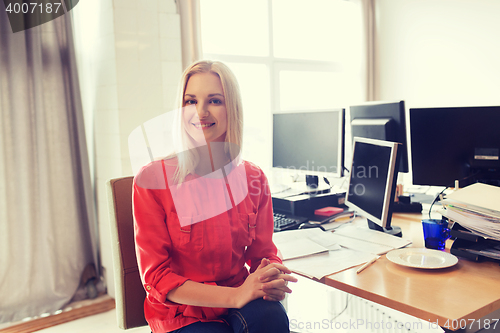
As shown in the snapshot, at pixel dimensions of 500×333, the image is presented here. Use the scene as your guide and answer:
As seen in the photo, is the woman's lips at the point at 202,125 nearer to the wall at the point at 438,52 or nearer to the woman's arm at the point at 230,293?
the woman's arm at the point at 230,293

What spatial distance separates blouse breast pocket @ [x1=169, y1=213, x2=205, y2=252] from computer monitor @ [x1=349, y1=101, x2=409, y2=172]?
1.05m

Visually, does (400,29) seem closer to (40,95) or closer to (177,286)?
(40,95)

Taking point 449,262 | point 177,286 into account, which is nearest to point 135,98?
point 177,286

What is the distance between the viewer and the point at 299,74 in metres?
3.70

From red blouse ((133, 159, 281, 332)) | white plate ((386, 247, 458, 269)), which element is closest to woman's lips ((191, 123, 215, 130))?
red blouse ((133, 159, 281, 332))

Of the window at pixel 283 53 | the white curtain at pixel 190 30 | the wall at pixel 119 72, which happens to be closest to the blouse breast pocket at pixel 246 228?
the wall at pixel 119 72

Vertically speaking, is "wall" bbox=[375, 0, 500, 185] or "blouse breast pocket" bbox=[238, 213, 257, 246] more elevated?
"wall" bbox=[375, 0, 500, 185]

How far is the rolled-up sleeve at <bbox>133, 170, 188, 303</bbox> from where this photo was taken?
1.10 meters

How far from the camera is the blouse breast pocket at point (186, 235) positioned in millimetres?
1180

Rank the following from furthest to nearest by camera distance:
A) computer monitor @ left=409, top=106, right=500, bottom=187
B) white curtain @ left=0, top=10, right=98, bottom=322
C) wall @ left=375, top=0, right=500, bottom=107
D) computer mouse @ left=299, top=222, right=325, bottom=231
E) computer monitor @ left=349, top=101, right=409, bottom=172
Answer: wall @ left=375, top=0, right=500, bottom=107
white curtain @ left=0, top=10, right=98, bottom=322
computer monitor @ left=349, top=101, right=409, bottom=172
computer mouse @ left=299, top=222, right=325, bottom=231
computer monitor @ left=409, top=106, right=500, bottom=187

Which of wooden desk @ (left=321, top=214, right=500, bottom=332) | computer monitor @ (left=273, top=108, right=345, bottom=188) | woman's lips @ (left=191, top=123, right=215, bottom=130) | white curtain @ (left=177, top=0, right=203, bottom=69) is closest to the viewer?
wooden desk @ (left=321, top=214, right=500, bottom=332)

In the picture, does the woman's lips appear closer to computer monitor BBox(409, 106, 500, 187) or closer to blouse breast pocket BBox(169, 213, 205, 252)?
blouse breast pocket BBox(169, 213, 205, 252)

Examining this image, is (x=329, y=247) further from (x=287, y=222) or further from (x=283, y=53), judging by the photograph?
(x=283, y=53)

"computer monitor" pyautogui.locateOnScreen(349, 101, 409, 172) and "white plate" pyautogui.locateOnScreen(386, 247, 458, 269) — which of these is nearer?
"white plate" pyautogui.locateOnScreen(386, 247, 458, 269)
